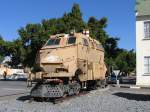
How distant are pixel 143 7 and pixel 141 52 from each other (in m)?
4.40

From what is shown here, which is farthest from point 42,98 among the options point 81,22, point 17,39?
point 17,39

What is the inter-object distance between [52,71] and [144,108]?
569cm

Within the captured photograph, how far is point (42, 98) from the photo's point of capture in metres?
20.8

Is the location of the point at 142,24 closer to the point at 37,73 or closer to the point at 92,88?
the point at 92,88

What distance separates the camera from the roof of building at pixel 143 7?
1480 inches

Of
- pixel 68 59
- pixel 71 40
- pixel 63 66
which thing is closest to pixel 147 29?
pixel 71 40

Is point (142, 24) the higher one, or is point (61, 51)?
point (142, 24)

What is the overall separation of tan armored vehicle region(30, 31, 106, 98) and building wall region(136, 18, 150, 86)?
13.2 meters

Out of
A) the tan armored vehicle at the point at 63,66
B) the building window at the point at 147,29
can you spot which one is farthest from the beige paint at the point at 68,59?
the building window at the point at 147,29

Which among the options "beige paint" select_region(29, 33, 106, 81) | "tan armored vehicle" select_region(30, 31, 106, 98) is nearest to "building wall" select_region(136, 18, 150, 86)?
"beige paint" select_region(29, 33, 106, 81)

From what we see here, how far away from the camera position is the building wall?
1454 inches

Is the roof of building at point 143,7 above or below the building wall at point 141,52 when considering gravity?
above

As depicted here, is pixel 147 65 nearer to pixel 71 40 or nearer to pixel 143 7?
pixel 143 7

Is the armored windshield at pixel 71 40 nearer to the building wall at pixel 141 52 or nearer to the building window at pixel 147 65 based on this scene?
the building wall at pixel 141 52
